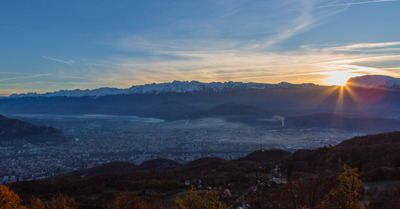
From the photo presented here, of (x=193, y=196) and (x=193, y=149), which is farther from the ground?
(x=193, y=196)

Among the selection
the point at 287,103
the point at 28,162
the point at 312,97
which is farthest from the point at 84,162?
the point at 312,97

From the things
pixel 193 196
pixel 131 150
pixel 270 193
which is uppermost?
pixel 193 196

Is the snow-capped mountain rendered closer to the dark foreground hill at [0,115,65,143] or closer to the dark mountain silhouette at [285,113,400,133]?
the dark mountain silhouette at [285,113,400,133]

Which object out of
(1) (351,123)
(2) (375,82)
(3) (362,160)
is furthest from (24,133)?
(2) (375,82)

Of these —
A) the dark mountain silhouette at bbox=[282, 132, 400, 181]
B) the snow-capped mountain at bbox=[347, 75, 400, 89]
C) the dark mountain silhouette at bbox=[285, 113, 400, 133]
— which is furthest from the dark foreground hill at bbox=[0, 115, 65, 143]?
the snow-capped mountain at bbox=[347, 75, 400, 89]

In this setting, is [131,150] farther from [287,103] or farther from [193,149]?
[287,103]

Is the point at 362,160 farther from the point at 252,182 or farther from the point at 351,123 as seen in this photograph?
the point at 351,123
